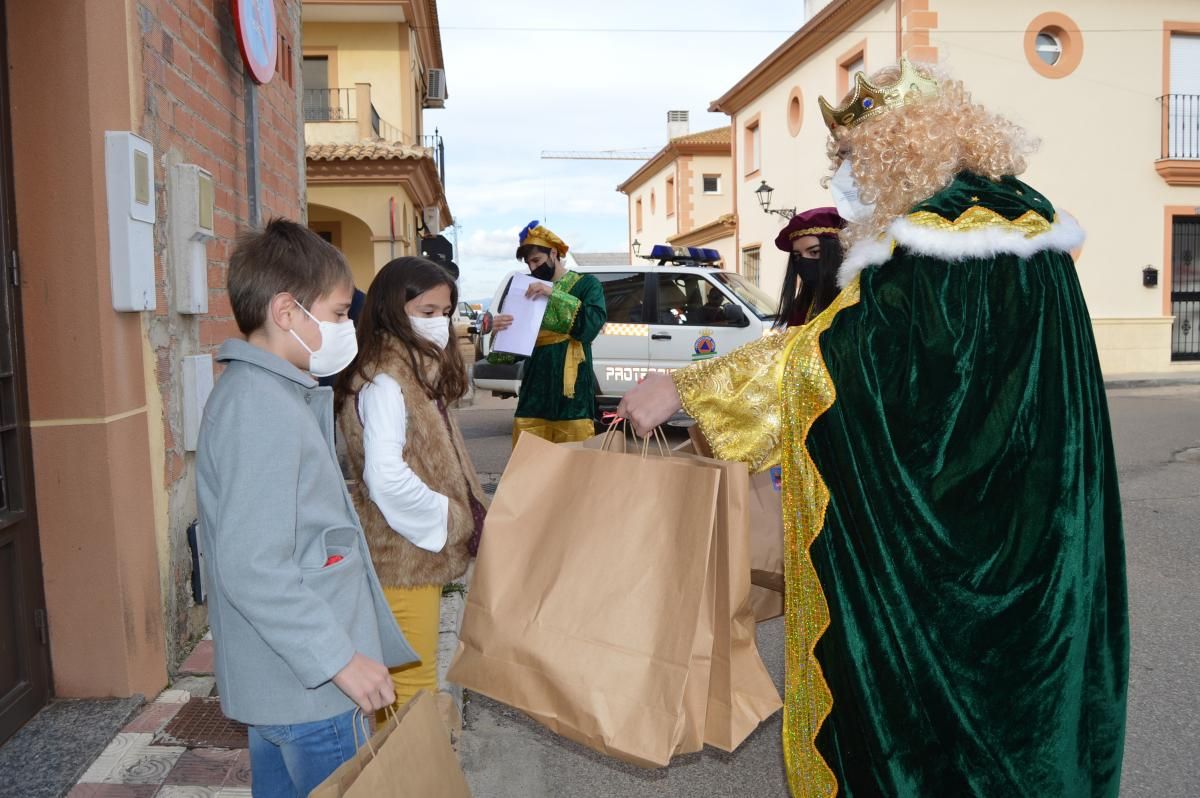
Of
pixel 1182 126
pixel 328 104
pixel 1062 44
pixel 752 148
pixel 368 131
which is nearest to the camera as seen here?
pixel 368 131

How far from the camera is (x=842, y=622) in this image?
205cm

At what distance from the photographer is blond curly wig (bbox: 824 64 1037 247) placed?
6.86ft

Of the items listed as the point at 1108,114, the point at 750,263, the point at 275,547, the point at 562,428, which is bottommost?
the point at 562,428

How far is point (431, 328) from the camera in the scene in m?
2.85

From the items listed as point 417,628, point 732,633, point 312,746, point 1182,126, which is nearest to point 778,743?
point 417,628

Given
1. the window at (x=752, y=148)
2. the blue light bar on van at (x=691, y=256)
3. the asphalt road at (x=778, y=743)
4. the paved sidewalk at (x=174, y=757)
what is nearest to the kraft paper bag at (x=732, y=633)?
the asphalt road at (x=778, y=743)

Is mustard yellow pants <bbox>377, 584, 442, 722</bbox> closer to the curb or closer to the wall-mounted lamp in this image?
the curb

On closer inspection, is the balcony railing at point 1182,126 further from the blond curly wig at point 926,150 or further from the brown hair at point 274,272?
the brown hair at point 274,272

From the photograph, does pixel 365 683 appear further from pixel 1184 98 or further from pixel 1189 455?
pixel 1184 98

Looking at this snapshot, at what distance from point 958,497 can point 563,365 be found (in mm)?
4089

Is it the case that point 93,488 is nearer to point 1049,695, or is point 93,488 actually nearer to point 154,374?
point 154,374

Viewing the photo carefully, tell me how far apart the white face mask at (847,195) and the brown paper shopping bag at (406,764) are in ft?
4.72

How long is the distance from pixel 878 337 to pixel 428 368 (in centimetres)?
131

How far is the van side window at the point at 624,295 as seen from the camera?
34.7 ft
